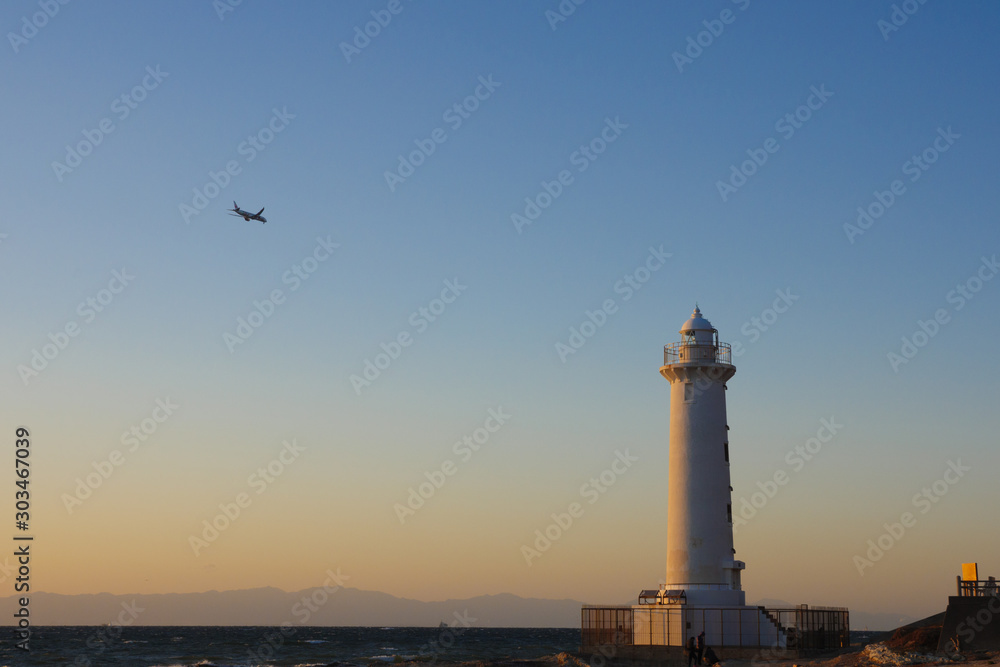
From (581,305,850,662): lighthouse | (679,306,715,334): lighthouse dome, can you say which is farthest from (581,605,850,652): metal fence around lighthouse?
(679,306,715,334): lighthouse dome

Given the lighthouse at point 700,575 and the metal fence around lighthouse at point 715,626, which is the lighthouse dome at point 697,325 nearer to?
the lighthouse at point 700,575

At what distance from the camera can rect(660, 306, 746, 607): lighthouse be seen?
39.8 meters

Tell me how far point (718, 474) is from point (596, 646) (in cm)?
799

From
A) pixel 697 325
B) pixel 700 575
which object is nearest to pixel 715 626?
pixel 700 575

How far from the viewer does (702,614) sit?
3897cm

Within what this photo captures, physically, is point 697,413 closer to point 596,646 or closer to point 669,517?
point 669,517

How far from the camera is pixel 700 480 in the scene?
133 ft

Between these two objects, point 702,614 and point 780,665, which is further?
point 702,614

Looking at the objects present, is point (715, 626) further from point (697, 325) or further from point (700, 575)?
point (697, 325)

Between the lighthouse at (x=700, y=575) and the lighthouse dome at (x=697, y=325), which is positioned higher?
the lighthouse dome at (x=697, y=325)

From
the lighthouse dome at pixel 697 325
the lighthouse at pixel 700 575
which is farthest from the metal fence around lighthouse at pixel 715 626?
the lighthouse dome at pixel 697 325

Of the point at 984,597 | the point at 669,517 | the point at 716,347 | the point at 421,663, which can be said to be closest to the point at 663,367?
the point at 716,347

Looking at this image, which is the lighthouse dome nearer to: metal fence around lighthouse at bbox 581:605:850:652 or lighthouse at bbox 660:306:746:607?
lighthouse at bbox 660:306:746:607

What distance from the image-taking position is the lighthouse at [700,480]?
131 ft
